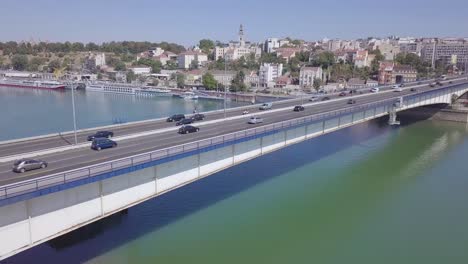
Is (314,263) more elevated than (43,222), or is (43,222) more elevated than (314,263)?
(43,222)

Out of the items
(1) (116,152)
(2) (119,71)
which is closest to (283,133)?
(1) (116,152)

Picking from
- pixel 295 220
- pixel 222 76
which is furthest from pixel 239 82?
pixel 295 220

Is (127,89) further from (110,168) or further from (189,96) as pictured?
(110,168)

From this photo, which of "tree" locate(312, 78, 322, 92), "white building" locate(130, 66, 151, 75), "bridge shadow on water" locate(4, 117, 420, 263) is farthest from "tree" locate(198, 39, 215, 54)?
"bridge shadow on water" locate(4, 117, 420, 263)

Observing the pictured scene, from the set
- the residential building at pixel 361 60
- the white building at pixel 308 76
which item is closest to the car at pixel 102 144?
the white building at pixel 308 76

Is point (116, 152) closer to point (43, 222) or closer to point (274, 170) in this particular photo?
point (43, 222)

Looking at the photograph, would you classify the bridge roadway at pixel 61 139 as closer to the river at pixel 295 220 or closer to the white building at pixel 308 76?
the river at pixel 295 220
